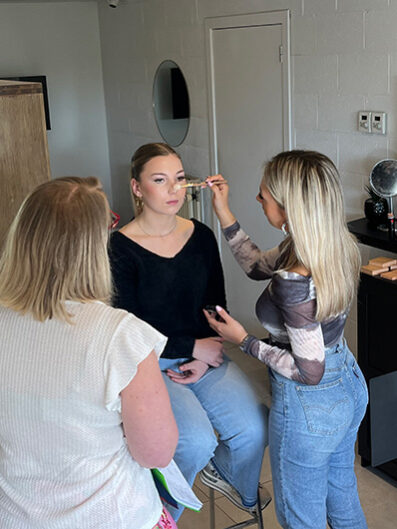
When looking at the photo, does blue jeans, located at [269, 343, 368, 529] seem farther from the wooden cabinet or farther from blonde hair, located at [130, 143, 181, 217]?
the wooden cabinet

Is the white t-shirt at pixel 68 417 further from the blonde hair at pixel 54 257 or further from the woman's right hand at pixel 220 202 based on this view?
the woman's right hand at pixel 220 202

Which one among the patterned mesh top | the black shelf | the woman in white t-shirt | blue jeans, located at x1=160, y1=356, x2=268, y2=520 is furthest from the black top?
the black shelf

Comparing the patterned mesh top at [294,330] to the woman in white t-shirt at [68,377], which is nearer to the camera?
the woman in white t-shirt at [68,377]

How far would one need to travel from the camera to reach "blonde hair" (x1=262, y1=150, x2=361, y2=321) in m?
1.83

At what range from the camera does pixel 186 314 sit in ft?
7.42

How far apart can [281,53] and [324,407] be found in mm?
2467

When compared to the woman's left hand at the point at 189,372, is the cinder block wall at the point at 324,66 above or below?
above

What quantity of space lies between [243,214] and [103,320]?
311 cm

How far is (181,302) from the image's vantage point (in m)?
2.25

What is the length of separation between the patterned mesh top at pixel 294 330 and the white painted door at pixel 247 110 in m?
2.14

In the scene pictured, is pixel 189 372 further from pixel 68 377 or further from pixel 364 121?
pixel 364 121

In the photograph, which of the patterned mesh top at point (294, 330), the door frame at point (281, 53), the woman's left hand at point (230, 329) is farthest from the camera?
the door frame at point (281, 53)

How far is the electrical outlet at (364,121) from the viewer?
3291mm

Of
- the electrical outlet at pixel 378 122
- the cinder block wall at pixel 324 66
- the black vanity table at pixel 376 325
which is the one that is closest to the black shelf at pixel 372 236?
the black vanity table at pixel 376 325
